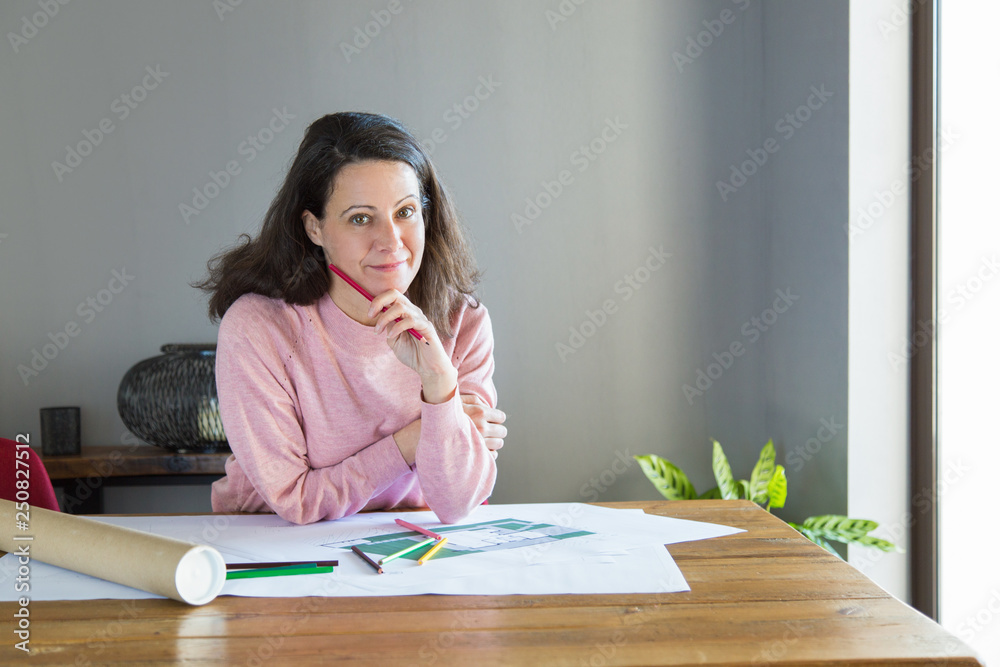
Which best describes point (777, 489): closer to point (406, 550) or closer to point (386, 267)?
point (386, 267)

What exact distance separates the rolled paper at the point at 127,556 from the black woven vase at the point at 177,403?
4.75ft

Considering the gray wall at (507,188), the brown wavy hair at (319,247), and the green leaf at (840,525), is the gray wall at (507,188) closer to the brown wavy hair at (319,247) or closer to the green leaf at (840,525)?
the green leaf at (840,525)

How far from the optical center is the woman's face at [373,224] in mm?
1386

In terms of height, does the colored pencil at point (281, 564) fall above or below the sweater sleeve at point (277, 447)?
below

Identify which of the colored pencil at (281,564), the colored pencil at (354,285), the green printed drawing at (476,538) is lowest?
the green printed drawing at (476,538)

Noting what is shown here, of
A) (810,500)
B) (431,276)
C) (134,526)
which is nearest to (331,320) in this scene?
(431,276)

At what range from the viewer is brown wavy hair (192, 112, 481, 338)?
4.66ft

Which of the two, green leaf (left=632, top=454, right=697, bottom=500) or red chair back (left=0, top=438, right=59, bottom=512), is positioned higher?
red chair back (left=0, top=438, right=59, bottom=512)

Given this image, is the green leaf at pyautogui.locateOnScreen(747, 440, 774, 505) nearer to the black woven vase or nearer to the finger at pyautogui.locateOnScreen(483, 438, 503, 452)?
the finger at pyautogui.locateOnScreen(483, 438, 503, 452)

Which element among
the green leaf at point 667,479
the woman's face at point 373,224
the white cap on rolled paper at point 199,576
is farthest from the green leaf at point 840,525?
the white cap on rolled paper at point 199,576

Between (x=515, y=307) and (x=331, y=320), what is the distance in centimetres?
Result: 138

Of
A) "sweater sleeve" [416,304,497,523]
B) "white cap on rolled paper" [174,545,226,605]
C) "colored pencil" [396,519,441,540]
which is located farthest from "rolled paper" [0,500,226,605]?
"sweater sleeve" [416,304,497,523]

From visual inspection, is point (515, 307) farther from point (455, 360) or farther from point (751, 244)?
point (455, 360)

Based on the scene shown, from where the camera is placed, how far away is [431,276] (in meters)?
1.58
